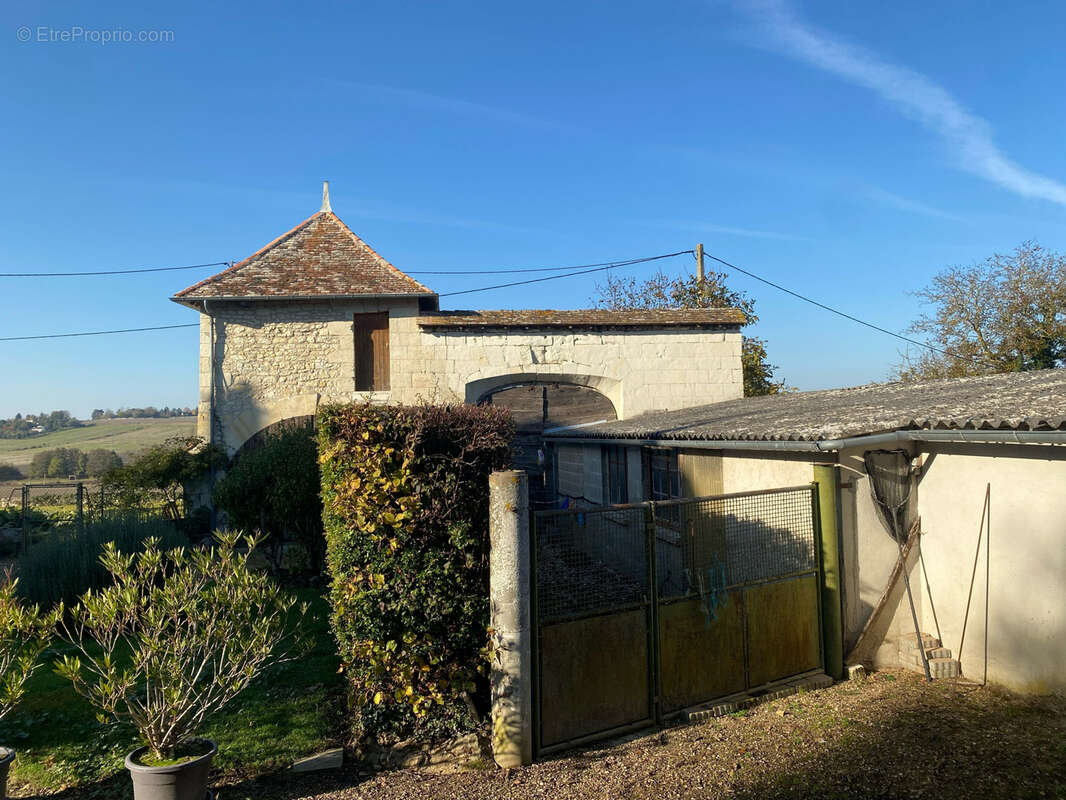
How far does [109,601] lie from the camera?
4211 mm

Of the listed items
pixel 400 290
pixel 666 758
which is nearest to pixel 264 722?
pixel 666 758

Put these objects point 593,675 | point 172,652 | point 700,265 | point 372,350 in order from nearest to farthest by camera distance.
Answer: point 172,652 → point 593,675 → point 372,350 → point 700,265

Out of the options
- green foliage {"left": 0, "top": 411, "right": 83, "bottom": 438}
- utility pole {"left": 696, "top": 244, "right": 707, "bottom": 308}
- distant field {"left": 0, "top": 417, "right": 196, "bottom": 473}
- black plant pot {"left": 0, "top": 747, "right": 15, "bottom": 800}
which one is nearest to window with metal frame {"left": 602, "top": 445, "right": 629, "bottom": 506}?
black plant pot {"left": 0, "top": 747, "right": 15, "bottom": 800}

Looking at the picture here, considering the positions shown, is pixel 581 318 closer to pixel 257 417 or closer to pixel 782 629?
pixel 257 417

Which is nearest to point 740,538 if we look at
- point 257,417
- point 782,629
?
point 782,629

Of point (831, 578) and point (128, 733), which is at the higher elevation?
point (831, 578)

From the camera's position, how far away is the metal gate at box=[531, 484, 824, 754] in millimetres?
4988

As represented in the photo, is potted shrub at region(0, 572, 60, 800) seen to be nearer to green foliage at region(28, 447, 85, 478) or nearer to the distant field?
green foliage at region(28, 447, 85, 478)

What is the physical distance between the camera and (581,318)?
16.5m

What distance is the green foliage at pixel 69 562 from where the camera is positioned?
8906mm

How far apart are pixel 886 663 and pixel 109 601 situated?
270 inches

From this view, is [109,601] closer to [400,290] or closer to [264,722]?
[264,722]

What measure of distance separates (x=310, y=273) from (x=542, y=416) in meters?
7.77

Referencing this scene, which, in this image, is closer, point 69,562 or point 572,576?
point 572,576
